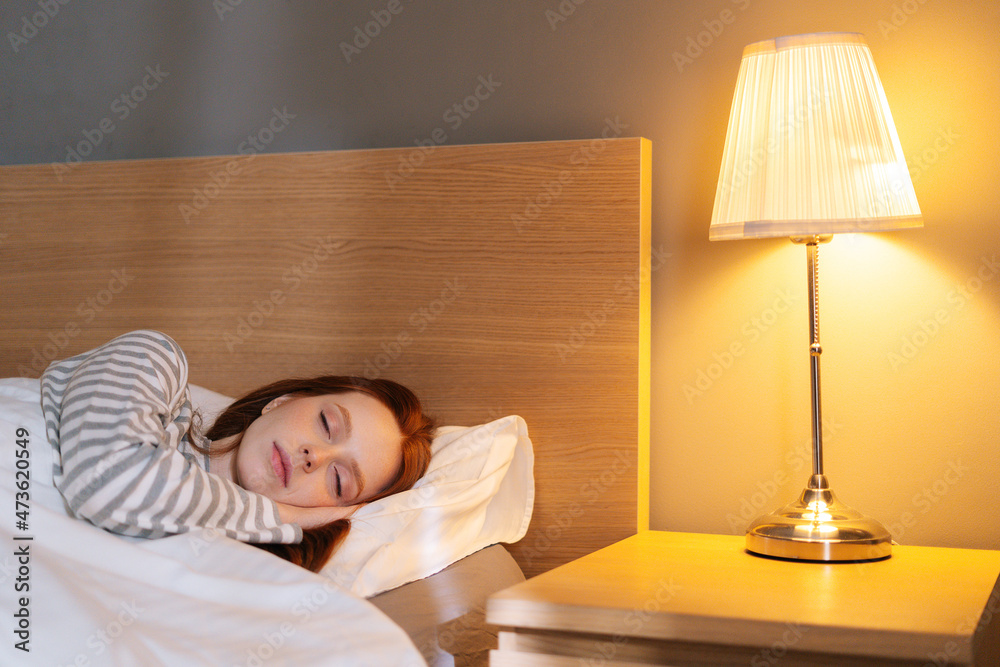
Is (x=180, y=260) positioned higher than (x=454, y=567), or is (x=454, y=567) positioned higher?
(x=180, y=260)

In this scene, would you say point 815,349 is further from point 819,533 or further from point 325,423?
point 325,423

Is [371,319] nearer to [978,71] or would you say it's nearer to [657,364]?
[657,364]

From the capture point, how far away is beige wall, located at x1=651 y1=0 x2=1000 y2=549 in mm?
1401

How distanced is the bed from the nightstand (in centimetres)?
15

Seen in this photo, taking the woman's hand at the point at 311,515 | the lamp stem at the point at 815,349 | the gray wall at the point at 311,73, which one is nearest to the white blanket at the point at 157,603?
the woman's hand at the point at 311,515

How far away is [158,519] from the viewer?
106cm

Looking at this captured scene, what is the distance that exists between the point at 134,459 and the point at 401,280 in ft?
2.05

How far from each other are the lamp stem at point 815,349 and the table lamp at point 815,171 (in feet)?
0.08

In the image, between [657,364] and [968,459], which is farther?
[657,364]

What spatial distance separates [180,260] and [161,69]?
418 mm

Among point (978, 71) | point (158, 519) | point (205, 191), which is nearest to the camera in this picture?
point (158, 519)

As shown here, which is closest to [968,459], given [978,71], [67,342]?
[978,71]

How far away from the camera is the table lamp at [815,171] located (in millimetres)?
1193

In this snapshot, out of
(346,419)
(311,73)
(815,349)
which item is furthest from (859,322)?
(311,73)
